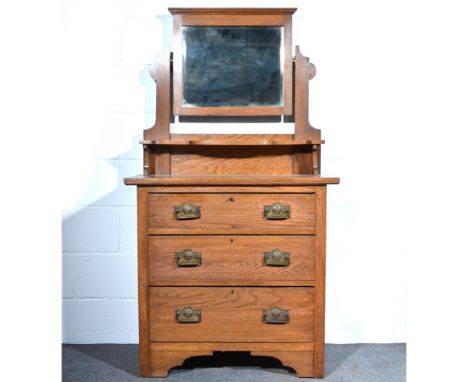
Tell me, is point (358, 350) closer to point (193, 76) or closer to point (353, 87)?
point (353, 87)

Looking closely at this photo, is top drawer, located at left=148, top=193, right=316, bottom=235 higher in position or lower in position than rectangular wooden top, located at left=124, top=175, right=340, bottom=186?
lower

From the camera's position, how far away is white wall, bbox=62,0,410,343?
2.88m

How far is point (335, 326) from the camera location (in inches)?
Result: 117

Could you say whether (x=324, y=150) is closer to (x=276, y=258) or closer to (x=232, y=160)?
(x=232, y=160)

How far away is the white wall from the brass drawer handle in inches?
25.4

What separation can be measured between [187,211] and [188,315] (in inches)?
18.5

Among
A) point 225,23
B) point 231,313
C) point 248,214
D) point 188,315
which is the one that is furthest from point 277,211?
point 225,23

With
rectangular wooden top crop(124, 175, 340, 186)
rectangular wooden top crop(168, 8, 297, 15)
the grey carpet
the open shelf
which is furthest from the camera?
rectangular wooden top crop(168, 8, 297, 15)

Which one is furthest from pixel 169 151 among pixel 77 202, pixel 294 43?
pixel 294 43

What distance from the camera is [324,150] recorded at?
9.56 ft

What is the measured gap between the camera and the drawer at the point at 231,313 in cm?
239

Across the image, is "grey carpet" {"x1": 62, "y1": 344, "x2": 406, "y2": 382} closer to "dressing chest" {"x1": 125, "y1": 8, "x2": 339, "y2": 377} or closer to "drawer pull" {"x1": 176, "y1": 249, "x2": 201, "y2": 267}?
"dressing chest" {"x1": 125, "y1": 8, "x2": 339, "y2": 377}

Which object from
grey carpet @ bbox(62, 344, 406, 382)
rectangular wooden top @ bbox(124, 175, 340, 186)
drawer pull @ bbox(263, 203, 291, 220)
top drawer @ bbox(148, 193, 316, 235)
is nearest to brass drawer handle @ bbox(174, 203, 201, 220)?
top drawer @ bbox(148, 193, 316, 235)

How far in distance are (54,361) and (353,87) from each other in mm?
2195
